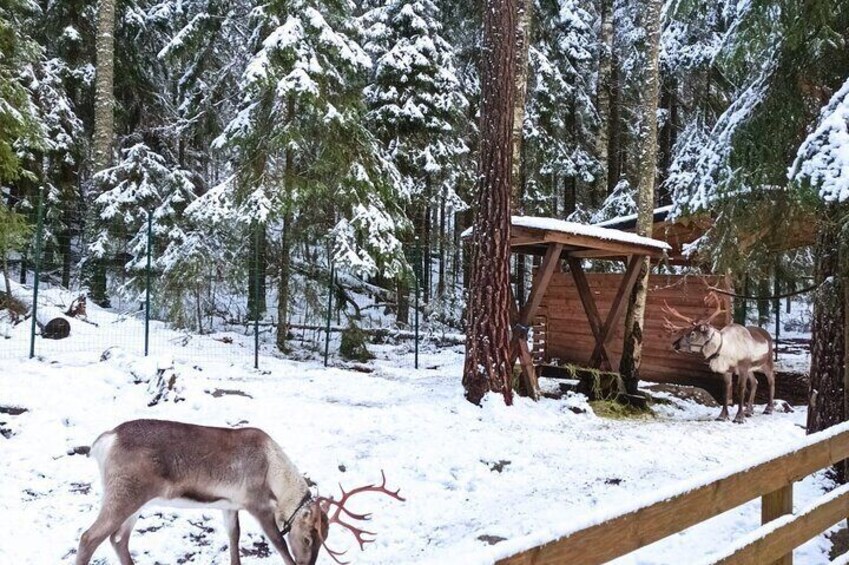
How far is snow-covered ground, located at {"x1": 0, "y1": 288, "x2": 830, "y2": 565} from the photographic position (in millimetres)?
4855

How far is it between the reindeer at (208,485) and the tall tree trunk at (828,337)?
163 inches

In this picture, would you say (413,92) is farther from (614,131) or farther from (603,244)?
(603,244)

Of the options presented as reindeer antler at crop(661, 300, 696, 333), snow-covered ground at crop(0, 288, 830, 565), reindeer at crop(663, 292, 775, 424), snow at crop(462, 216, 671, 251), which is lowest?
snow-covered ground at crop(0, 288, 830, 565)

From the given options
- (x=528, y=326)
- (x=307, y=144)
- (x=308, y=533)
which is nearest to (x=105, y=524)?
(x=308, y=533)

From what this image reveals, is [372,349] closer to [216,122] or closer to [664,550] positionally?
[216,122]

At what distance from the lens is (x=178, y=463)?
165 inches

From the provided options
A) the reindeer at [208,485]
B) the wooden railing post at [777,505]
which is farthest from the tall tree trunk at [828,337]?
the reindeer at [208,485]

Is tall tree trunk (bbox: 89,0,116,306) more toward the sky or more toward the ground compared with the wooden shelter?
more toward the sky

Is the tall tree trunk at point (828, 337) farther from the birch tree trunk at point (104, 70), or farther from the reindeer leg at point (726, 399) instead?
the birch tree trunk at point (104, 70)

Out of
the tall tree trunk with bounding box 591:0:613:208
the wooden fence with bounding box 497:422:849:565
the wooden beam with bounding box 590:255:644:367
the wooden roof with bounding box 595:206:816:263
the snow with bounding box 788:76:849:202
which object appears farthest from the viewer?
the tall tree trunk with bounding box 591:0:613:208

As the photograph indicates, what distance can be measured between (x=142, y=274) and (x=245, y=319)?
288 cm

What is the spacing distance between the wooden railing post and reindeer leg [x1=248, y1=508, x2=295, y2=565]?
2.83 metres

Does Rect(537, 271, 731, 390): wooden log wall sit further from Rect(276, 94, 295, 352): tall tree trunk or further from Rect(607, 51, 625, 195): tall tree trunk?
Rect(607, 51, 625, 195): tall tree trunk

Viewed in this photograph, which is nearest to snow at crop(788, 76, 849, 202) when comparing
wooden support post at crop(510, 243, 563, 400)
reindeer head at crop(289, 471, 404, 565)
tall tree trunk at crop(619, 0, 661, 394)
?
reindeer head at crop(289, 471, 404, 565)
